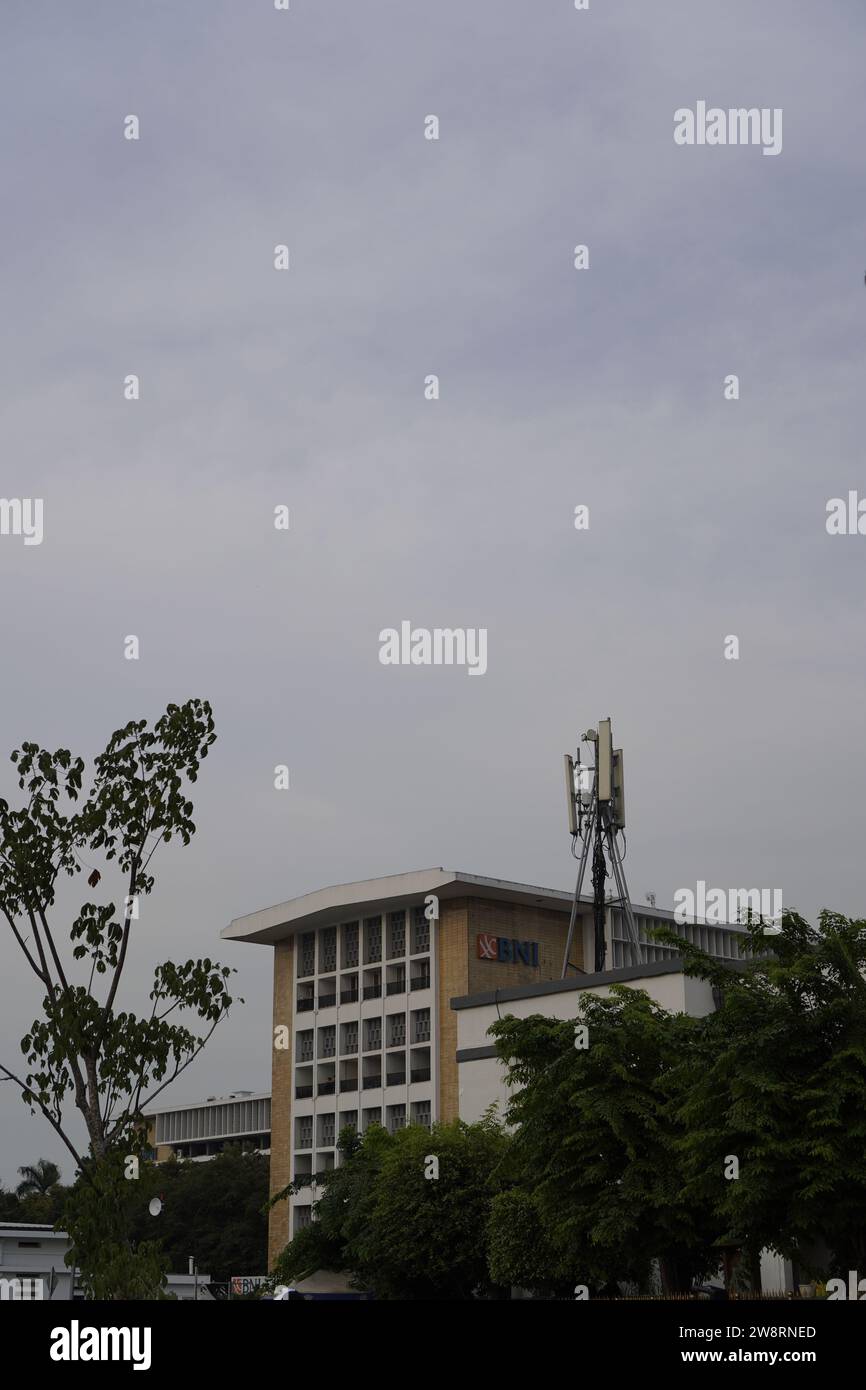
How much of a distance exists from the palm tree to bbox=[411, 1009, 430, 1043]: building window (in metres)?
55.5

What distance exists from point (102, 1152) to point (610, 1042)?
17.8 m

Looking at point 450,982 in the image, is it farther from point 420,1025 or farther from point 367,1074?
point 367,1074

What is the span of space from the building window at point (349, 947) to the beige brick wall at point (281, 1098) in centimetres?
379

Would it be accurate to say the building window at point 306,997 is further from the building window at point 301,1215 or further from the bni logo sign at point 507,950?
the bni logo sign at point 507,950

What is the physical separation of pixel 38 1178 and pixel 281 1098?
157 feet

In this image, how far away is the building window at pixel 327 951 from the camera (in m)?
76.8

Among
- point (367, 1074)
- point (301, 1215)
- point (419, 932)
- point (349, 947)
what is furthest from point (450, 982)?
point (301, 1215)

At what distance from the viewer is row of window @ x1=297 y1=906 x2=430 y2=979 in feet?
240

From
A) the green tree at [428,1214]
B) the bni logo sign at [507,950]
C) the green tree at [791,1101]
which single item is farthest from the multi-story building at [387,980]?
the green tree at [791,1101]

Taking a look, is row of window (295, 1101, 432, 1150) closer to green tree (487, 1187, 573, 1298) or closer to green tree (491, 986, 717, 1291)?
green tree (487, 1187, 573, 1298)

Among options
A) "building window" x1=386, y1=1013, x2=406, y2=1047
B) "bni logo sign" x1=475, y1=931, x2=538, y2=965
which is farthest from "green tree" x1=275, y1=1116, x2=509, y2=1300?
"building window" x1=386, y1=1013, x2=406, y2=1047
